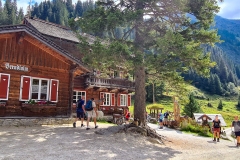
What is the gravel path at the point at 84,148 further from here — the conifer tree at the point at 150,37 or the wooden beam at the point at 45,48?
the wooden beam at the point at 45,48

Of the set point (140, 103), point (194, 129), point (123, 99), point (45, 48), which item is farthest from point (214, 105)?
point (45, 48)

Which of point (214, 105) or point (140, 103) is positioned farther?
point (214, 105)

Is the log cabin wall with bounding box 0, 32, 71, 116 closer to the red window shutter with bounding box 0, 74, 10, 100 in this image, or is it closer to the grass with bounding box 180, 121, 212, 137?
the red window shutter with bounding box 0, 74, 10, 100

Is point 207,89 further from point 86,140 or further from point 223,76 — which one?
point 86,140

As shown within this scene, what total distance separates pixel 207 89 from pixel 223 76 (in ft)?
104

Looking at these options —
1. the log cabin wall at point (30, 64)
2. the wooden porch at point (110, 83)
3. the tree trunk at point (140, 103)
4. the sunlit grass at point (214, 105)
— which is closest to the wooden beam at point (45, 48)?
the log cabin wall at point (30, 64)

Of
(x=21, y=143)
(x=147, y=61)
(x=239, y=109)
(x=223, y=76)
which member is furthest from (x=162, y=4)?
(x=223, y=76)

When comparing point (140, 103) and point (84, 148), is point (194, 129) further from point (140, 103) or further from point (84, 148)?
point (84, 148)

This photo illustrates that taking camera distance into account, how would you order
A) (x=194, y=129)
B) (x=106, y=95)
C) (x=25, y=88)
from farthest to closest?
(x=106, y=95), (x=194, y=129), (x=25, y=88)

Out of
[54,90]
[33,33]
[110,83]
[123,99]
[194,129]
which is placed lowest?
[194,129]

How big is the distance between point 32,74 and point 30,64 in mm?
648

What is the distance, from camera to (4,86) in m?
13.7

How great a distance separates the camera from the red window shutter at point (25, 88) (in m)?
14.4

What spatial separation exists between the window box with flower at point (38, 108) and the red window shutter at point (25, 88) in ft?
1.17
